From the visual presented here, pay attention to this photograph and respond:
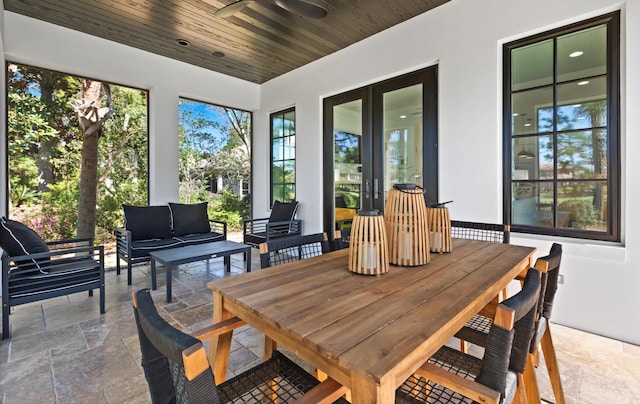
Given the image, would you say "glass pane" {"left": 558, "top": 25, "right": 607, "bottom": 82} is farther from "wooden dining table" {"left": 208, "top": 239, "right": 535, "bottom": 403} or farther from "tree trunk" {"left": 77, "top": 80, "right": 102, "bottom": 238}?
"tree trunk" {"left": 77, "top": 80, "right": 102, "bottom": 238}

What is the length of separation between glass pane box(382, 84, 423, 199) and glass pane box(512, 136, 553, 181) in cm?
97

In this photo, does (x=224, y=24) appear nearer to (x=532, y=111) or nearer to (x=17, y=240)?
(x=17, y=240)

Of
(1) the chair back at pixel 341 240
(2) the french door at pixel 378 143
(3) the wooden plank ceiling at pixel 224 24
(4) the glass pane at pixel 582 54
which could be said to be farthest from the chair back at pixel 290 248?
(4) the glass pane at pixel 582 54

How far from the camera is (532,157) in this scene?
2764 mm

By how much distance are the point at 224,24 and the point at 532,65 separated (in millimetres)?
3258

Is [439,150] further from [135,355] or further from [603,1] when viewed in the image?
[135,355]

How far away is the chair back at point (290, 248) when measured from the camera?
1.58m

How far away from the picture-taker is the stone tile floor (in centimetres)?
169

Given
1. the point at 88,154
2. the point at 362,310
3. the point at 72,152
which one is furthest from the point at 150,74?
the point at 362,310

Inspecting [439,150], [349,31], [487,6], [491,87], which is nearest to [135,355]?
[439,150]

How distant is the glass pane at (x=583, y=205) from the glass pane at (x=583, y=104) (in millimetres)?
491

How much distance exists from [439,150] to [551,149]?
96 centimetres

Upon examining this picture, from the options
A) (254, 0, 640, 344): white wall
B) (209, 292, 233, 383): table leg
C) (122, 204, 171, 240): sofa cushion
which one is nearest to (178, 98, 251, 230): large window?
(122, 204, 171, 240): sofa cushion

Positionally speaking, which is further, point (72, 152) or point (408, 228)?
point (72, 152)
